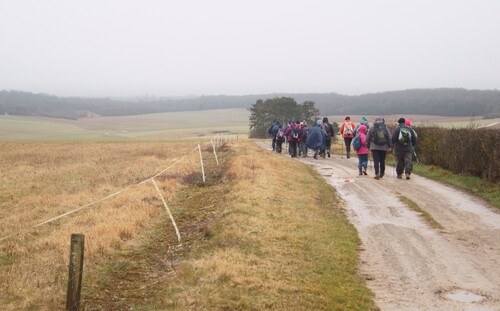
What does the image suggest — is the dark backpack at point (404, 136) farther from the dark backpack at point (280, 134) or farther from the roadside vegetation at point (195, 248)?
the dark backpack at point (280, 134)

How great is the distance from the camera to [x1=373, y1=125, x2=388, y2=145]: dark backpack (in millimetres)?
20991

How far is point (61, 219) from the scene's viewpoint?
595 inches

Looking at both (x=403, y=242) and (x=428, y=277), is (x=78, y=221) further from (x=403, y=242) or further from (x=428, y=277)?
(x=428, y=277)

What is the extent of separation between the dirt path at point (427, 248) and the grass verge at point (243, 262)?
17.4 inches

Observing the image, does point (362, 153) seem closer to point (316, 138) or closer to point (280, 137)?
point (316, 138)

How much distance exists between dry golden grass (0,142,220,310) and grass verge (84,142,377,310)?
553 millimetres

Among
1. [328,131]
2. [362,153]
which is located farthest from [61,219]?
[328,131]

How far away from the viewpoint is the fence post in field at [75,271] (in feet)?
24.6

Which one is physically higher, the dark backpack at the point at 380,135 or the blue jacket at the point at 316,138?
the dark backpack at the point at 380,135

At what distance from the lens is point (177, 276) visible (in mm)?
9000

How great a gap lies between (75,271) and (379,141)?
15.4 metres

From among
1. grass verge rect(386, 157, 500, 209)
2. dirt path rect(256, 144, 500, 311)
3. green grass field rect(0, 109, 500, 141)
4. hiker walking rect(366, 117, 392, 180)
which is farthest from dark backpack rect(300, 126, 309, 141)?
green grass field rect(0, 109, 500, 141)

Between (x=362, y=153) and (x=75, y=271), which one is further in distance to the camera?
(x=362, y=153)

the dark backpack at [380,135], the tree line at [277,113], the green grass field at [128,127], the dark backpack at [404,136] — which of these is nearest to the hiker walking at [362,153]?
the dark backpack at [380,135]
